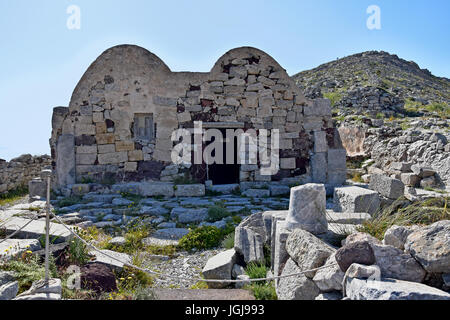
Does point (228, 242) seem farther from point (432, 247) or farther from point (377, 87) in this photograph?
point (377, 87)

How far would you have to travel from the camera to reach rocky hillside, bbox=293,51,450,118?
781 inches

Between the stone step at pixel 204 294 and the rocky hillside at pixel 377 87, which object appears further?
the rocky hillside at pixel 377 87

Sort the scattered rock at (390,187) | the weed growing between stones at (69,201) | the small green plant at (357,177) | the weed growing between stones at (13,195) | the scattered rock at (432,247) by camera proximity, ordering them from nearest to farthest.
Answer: the scattered rock at (432,247), the scattered rock at (390,187), the weed growing between stones at (69,201), the small green plant at (357,177), the weed growing between stones at (13,195)

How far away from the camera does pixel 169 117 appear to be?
30.8 feet

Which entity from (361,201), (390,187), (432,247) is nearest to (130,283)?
(432,247)

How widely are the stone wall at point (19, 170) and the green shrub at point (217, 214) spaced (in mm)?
10089

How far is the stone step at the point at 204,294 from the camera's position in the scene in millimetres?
3367

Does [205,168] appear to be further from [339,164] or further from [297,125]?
[339,164]

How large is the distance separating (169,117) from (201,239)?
4.96 m

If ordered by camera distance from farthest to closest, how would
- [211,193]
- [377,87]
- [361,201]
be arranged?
1. [377,87]
2. [211,193]
3. [361,201]

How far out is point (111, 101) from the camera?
9.31m

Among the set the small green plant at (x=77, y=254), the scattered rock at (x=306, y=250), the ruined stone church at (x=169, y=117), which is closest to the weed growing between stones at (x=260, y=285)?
the scattered rock at (x=306, y=250)

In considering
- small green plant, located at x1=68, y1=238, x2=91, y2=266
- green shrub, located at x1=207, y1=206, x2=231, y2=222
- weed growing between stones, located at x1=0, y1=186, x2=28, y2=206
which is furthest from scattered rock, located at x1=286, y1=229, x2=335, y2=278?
weed growing between stones, located at x1=0, y1=186, x2=28, y2=206

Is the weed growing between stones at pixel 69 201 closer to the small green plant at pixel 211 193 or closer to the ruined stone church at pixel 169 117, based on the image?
the ruined stone church at pixel 169 117
